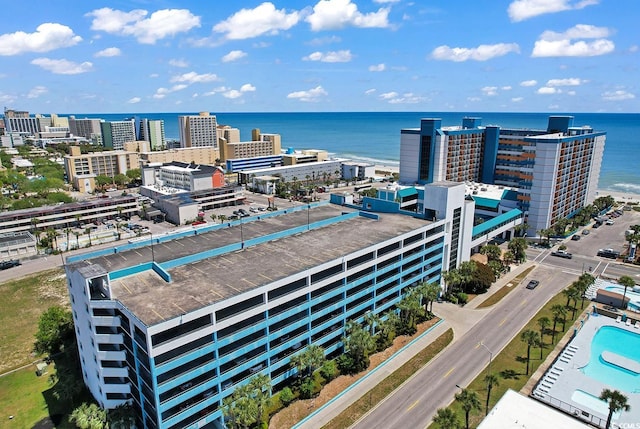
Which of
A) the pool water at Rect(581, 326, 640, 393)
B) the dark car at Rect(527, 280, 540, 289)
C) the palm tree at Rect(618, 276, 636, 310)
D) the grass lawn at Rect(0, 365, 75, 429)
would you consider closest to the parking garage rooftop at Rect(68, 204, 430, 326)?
the grass lawn at Rect(0, 365, 75, 429)

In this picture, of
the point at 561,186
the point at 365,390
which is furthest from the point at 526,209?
the point at 365,390

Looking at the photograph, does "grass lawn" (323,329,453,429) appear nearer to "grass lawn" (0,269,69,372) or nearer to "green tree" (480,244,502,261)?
"green tree" (480,244,502,261)

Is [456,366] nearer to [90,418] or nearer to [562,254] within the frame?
[90,418]

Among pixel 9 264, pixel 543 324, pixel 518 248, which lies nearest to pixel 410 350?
pixel 543 324

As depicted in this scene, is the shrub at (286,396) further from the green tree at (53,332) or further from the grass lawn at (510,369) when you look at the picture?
the green tree at (53,332)

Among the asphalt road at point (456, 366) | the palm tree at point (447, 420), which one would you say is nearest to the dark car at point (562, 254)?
the asphalt road at point (456, 366)
